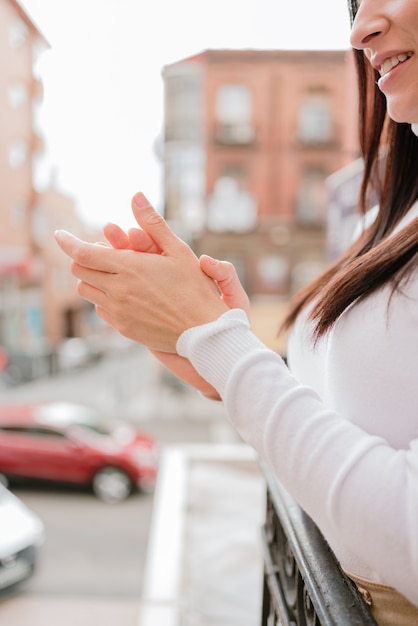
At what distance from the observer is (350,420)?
0.42 metres

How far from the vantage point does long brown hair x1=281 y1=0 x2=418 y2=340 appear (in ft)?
1.45

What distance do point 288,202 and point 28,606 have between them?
219 inches

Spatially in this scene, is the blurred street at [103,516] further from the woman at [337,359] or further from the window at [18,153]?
the woman at [337,359]

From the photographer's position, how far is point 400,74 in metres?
0.44

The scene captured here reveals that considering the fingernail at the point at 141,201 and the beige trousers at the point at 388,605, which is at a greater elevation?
the fingernail at the point at 141,201

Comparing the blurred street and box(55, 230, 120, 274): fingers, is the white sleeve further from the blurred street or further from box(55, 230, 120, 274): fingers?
the blurred street

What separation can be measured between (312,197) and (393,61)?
25.4ft

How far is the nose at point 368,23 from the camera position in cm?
45

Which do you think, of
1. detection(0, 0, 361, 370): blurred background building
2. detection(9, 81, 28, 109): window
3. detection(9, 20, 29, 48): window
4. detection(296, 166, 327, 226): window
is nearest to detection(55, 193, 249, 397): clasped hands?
Answer: detection(9, 20, 29, 48): window

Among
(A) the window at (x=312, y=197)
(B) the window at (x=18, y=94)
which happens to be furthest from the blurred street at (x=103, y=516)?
(A) the window at (x=312, y=197)

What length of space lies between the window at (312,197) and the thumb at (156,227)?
7635mm

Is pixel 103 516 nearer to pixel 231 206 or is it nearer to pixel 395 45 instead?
pixel 231 206

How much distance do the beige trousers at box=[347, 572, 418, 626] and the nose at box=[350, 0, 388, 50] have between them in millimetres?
393

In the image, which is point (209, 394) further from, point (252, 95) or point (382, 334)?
point (252, 95)
